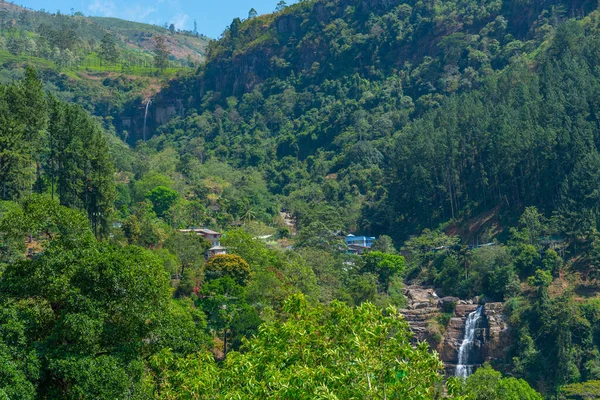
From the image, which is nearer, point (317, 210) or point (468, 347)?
point (468, 347)

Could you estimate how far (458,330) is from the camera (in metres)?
59.6

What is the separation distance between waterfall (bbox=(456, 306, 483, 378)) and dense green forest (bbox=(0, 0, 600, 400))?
235 centimetres

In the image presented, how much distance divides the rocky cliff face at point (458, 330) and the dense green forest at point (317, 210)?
2.88 feet

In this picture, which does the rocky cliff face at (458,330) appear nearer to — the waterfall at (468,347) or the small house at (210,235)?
the waterfall at (468,347)

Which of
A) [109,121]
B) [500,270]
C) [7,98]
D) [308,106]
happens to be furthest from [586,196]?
[109,121]

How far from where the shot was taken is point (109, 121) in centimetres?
13288

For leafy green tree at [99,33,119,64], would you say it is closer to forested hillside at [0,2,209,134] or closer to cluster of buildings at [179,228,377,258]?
forested hillside at [0,2,209,134]

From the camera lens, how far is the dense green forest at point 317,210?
22.3 metres

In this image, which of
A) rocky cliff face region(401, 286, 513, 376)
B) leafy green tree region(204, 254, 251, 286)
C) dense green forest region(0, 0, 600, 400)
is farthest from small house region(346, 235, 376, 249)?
leafy green tree region(204, 254, 251, 286)

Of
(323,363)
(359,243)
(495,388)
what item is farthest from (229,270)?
(359,243)

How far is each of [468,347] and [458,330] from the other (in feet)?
4.86

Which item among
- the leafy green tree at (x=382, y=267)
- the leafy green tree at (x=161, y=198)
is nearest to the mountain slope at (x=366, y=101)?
the leafy green tree at (x=382, y=267)

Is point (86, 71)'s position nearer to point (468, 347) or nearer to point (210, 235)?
point (210, 235)

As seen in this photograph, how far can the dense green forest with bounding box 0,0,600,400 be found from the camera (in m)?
22.3
